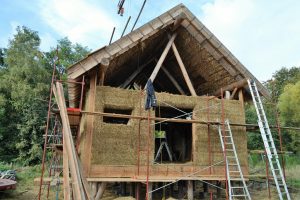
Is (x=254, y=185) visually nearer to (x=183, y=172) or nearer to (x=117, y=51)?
(x=183, y=172)

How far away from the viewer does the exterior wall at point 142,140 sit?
24.7ft

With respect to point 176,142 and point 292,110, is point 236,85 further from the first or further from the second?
point 292,110

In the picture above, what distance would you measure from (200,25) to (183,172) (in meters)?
5.17

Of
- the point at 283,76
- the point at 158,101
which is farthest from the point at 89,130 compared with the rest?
the point at 283,76

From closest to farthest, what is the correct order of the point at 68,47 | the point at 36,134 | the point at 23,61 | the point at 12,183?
the point at 12,183 < the point at 36,134 < the point at 23,61 < the point at 68,47

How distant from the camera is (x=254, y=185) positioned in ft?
43.7

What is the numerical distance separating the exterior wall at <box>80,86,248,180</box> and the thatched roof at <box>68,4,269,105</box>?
102cm

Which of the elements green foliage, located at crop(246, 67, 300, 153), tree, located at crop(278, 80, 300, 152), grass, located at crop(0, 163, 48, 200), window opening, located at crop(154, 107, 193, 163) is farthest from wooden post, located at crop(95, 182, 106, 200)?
tree, located at crop(278, 80, 300, 152)

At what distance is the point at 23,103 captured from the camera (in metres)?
24.8

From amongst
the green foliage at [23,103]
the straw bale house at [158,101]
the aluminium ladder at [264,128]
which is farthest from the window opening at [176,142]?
the green foliage at [23,103]

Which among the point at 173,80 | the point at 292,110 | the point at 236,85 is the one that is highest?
the point at 292,110

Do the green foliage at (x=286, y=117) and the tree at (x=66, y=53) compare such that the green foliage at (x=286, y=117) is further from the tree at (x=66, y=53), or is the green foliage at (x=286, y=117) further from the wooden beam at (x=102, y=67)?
the tree at (x=66, y=53)

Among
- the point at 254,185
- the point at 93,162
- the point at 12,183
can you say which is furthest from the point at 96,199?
the point at 254,185

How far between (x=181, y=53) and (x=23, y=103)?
1995 cm
